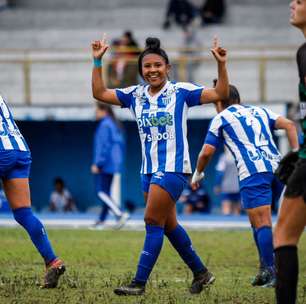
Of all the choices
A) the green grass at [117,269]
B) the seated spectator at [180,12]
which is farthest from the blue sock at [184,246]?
the seated spectator at [180,12]

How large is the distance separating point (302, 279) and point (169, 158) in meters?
2.10

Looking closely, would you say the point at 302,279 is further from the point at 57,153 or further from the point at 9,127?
the point at 57,153

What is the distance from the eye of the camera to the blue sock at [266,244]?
9.76m

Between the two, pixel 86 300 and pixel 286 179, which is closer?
pixel 286 179

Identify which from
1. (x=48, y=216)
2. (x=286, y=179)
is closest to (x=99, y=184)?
(x=48, y=216)

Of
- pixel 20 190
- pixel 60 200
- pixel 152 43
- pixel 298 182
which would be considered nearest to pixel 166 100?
pixel 152 43

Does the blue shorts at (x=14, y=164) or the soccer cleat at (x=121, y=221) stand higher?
the blue shorts at (x=14, y=164)

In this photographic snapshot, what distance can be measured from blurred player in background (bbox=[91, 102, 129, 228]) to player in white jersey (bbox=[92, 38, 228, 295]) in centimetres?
843

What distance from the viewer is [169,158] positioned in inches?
349

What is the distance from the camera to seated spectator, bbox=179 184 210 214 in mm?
22219

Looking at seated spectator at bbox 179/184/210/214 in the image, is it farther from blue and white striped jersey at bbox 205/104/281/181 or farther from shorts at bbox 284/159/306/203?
shorts at bbox 284/159/306/203

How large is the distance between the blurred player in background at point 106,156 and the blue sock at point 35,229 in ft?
26.7

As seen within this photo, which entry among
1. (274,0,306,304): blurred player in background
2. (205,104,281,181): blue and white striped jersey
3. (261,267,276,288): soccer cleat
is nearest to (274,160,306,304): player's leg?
(274,0,306,304): blurred player in background

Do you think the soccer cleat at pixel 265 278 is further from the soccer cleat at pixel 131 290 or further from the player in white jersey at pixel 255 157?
the soccer cleat at pixel 131 290
